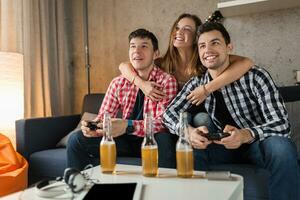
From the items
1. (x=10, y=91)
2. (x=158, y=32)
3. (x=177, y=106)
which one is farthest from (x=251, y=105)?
(x=10, y=91)

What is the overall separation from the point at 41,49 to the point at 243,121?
2.05 m

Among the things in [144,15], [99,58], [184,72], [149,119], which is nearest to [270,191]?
[149,119]

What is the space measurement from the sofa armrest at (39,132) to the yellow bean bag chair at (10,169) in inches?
4.7

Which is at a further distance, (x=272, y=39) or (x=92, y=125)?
(x=272, y=39)

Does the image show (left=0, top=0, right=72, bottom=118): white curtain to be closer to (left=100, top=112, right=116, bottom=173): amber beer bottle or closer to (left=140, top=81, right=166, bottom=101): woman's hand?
(left=140, top=81, right=166, bottom=101): woman's hand

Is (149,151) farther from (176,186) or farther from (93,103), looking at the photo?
(93,103)

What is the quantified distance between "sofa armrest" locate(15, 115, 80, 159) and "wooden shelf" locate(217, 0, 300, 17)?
1.43 m

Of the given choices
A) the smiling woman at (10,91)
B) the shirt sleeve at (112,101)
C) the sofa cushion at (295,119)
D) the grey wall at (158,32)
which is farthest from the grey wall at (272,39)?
the smiling woman at (10,91)

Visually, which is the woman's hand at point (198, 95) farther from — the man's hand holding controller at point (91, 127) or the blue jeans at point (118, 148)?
the man's hand holding controller at point (91, 127)

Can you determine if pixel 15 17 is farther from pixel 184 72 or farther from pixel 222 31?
pixel 222 31

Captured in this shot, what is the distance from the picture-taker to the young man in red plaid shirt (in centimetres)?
173

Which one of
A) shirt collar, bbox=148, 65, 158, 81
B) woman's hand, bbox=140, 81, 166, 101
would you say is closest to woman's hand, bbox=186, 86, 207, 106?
woman's hand, bbox=140, 81, 166, 101

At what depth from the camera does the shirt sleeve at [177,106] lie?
67.3 inches

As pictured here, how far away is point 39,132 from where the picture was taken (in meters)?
2.31
